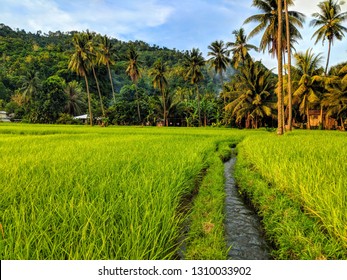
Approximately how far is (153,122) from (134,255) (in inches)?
1600

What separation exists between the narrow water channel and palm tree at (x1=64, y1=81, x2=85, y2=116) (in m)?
46.4

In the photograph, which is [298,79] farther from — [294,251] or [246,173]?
[294,251]

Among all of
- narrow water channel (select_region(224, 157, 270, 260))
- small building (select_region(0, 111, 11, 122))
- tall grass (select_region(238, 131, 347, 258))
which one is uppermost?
small building (select_region(0, 111, 11, 122))

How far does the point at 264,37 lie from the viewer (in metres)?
18.8

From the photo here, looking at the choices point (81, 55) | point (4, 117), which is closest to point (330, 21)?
point (81, 55)

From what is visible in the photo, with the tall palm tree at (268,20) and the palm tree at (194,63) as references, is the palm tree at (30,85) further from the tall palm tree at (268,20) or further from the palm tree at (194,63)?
the tall palm tree at (268,20)

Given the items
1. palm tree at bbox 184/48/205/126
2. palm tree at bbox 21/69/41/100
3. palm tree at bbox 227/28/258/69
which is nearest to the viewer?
palm tree at bbox 227/28/258/69

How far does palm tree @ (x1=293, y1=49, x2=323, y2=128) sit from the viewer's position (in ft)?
82.7

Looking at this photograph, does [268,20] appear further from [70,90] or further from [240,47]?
[70,90]

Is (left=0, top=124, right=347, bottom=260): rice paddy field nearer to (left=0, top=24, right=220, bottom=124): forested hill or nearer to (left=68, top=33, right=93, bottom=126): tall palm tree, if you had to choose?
(left=68, top=33, right=93, bottom=126): tall palm tree

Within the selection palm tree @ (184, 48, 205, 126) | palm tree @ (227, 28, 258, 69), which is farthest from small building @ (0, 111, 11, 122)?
palm tree @ (227, 28, 258, 69)

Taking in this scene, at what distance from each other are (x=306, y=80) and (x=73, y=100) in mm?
38621

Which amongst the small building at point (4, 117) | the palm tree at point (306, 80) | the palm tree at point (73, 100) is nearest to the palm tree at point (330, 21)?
the palm tree at point (306, 80)

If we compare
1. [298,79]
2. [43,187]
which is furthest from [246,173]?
[298,79]
